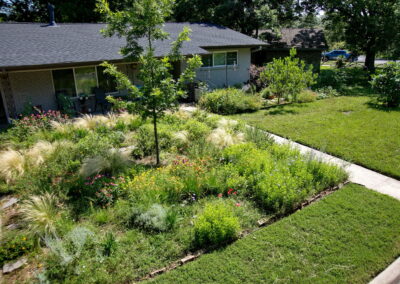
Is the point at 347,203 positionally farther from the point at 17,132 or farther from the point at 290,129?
the point at 17,132

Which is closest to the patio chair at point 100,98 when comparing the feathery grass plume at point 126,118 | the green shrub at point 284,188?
the feathery grass plume at point 126,118

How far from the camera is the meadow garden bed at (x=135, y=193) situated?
399 cm

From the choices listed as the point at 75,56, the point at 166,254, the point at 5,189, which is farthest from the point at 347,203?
the point at 75,56

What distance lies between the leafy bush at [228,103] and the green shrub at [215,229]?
8.24 meters

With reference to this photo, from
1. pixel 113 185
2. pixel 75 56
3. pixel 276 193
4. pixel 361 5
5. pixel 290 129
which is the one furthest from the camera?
pixel 361 5

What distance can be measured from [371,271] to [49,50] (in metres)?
12.5

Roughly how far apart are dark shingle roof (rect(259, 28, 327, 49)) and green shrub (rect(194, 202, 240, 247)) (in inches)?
850

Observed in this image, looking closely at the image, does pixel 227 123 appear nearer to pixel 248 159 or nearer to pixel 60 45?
pixel 248 159

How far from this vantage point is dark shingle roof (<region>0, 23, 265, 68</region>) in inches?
408

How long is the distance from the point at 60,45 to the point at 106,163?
8344mm

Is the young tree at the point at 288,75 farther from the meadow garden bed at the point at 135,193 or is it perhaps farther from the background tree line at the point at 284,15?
the background tree line at the point at 284,15

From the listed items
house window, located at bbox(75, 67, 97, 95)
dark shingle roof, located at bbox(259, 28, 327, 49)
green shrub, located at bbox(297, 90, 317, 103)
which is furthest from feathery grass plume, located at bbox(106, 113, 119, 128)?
dark shingle roof, located at bbox(259, 28, 327, 49)

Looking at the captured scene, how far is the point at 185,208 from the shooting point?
5.13 metres

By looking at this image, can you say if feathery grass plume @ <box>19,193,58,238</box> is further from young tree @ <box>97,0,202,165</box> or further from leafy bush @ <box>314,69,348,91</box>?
leafy bush @ <box>314,69,348,91</box>
